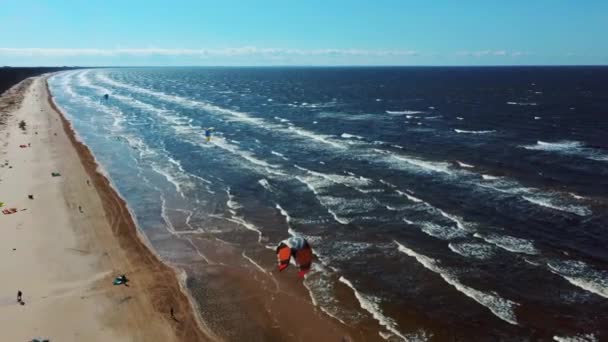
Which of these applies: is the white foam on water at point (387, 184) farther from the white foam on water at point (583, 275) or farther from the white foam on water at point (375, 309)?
the white foam on water at point (375, 309)

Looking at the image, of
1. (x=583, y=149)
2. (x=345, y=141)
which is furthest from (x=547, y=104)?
(x=345, y=141)

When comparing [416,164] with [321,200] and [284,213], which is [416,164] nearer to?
[321,200]

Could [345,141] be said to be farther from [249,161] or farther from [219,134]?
[219,134]

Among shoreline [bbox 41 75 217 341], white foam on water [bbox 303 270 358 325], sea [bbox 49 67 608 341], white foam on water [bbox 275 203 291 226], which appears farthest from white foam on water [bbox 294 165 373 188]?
shoreline [bbox 41 75 217 341]

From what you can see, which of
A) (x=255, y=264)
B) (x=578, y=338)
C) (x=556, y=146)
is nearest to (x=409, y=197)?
(x=255, y=264)

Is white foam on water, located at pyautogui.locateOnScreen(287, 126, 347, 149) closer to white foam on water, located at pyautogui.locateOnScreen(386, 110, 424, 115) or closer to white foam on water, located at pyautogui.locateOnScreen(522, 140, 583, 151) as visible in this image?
white foam on water, located at pyautogui.locateOnScreen(522, 140, 583, 151)

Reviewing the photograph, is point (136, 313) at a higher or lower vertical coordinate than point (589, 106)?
lower
